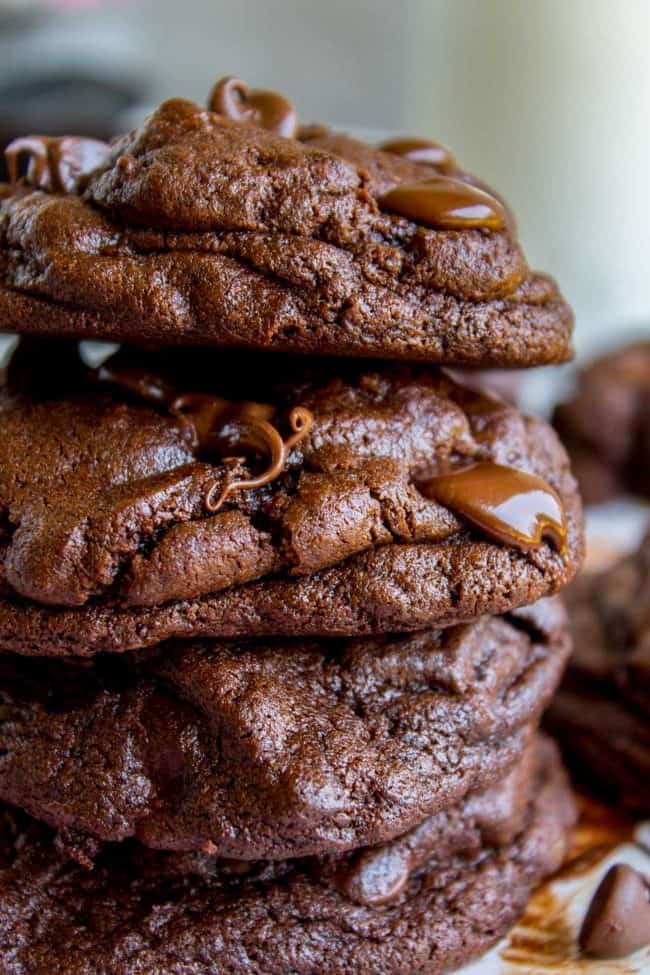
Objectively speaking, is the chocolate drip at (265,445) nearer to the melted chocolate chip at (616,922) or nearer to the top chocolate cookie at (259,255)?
the top chocolate cookie at (259,255)

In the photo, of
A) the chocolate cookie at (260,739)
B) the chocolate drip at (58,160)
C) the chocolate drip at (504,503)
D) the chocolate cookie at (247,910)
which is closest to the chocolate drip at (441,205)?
the chocolate drip at (504,503)

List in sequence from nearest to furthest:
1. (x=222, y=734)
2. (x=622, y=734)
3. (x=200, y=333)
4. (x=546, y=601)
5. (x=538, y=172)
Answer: (x=200, y=333) → (x=222, y=734) → (x=546, y=601) → (x=622, y=734) → (x=538, y=172)

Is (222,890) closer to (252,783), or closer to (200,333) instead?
(252,783)

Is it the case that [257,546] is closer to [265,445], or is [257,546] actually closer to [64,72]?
[265,445]

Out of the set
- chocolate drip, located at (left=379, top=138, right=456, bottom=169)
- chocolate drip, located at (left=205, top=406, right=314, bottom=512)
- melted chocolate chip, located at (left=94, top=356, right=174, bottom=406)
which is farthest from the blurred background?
chocolate drip, located at (left=205, top=406, right=314, bottom=512)

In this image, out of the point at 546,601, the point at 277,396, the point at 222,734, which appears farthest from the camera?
the point at 546,601

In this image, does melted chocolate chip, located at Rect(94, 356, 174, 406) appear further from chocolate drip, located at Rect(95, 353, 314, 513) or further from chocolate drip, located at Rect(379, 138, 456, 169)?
chocolate drip, located at Rect(379, 138, 456, 169)

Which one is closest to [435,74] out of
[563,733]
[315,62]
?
[315,62]
